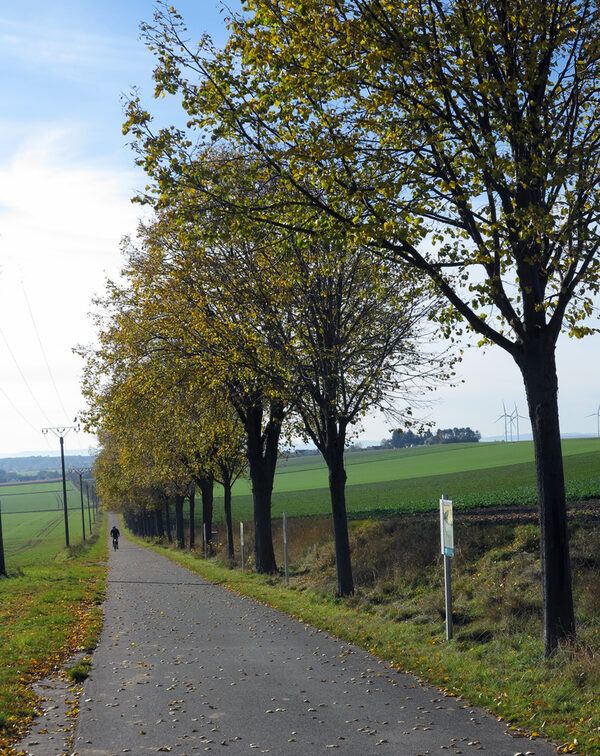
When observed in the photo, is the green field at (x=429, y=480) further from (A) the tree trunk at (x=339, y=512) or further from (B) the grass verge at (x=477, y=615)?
(A) the tree trunk at (x=339, y=512)

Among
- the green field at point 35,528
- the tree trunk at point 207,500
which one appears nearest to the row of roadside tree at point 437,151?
the tree trunk at point 207,500

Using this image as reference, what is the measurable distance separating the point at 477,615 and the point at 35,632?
8.51 metres

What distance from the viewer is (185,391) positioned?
2370cm

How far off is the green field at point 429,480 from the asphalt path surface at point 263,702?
1695 cm

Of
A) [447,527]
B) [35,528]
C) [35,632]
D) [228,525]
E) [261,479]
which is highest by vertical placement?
[261,479]

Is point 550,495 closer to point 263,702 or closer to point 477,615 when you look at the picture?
point 477,615

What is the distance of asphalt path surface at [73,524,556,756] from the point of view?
7.34 metres

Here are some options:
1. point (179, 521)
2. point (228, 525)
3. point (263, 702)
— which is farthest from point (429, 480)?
point (263, 702)

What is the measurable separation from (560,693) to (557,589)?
1882 mm

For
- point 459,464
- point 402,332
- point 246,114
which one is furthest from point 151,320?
point 459,464

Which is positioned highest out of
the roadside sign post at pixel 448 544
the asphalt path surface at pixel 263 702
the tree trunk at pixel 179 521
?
the roadside sign post at pixel 448 544

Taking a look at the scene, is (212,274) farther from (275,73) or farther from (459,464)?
(459,464)

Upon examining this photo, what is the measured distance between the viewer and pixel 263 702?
29.4 feet

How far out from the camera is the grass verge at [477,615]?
8164mm
